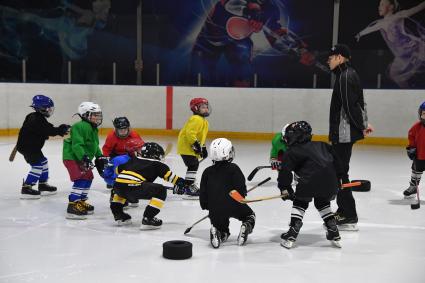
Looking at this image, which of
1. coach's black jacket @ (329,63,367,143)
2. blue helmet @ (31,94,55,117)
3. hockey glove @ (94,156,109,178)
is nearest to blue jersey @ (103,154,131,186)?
hockey glove @ (94,156,109,178)

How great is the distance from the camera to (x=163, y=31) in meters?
11.5

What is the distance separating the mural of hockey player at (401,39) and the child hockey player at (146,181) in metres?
7.69

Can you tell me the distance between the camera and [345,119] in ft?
13.0

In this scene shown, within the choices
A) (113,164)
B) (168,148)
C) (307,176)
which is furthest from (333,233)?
(168,148)

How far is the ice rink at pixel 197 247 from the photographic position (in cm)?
299

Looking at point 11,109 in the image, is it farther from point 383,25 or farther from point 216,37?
point 383,25

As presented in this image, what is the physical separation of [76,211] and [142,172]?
0.70 meters

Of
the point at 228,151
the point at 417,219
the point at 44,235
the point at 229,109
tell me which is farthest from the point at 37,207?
the point at 229,109

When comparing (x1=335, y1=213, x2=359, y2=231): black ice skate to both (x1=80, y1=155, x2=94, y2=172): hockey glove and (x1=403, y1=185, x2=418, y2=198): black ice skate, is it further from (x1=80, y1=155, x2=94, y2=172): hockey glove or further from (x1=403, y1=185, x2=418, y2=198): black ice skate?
(x1=80, y1=155, x2=94, y2=172): hockey glove

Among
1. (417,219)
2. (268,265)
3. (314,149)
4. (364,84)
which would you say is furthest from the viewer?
(364,84)

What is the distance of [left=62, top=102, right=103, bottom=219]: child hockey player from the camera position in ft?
14.1

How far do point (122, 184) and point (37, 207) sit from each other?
1.11 meters

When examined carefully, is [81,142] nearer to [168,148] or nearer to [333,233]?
[333,233]

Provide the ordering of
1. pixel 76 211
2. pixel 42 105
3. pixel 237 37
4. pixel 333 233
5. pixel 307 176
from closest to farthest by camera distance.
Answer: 1. pixel 307 176
2. pixel 333 233
3. pixel 76 211
4. pixel 42 105
5. pixel 237 37
